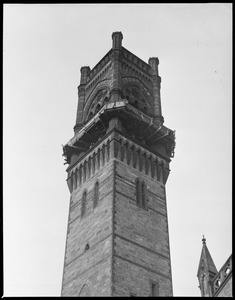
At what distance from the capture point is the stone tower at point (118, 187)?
24.0m

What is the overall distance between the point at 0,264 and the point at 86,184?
23.3m

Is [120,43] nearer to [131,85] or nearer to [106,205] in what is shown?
[131,85]

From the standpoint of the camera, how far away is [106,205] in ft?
86.0

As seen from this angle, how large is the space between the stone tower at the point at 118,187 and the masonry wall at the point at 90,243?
0.05 meters

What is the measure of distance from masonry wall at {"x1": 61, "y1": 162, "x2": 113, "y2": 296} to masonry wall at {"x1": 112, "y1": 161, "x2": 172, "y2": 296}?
19.4 inches

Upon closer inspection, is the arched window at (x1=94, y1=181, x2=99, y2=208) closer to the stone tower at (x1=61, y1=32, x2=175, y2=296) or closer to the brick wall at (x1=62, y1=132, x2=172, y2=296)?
the stone tower at (x1=61, y1=32, x2=175, y2=296)

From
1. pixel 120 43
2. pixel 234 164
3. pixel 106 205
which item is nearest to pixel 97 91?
pixel 120 43

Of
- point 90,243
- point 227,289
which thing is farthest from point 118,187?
point 227,289

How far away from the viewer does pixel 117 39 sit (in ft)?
121

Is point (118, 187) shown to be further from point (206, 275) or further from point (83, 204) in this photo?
point (206, 275)

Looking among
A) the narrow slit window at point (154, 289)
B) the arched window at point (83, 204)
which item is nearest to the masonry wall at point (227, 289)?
the narrow slit window at point (154, 289)

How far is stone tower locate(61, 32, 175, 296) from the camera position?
2400 cm

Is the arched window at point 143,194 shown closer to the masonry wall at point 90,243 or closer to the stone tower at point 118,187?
the stone tower at point 118,187

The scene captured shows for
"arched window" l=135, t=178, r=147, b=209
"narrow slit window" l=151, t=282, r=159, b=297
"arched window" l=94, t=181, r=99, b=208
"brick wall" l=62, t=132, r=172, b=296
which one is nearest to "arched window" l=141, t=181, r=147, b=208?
"arched window" l=135, t=178, r=147, b=209
